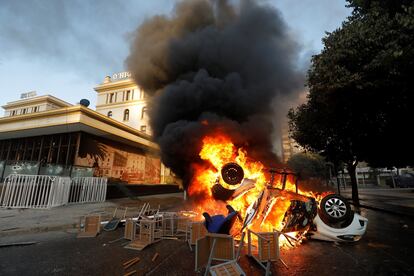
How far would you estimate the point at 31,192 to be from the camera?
1038cm

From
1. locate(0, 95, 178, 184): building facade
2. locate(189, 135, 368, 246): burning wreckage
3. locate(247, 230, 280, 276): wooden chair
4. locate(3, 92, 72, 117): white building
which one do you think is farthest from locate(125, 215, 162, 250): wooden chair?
locate(3, 92, 72, 117): white building

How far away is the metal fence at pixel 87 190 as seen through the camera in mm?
12203

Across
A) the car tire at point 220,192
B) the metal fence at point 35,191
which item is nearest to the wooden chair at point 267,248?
the car tire at point 220,192

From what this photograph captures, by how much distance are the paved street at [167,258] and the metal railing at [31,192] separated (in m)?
5.29

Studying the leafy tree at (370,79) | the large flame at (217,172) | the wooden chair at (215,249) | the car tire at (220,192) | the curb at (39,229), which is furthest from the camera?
the large flame at (217,172)

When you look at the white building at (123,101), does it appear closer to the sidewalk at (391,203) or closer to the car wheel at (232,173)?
the car wheel at (232,173)

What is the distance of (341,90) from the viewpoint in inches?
308

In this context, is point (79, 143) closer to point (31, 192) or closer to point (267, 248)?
point (31, 192)

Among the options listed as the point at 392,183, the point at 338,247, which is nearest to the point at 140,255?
the point at 338,247

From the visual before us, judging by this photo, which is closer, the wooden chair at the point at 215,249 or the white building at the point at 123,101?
the wooden chair at the point at 215,249

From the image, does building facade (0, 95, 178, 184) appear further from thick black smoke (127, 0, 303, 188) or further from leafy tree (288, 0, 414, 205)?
leafy tree (288, 0, 414, 205)

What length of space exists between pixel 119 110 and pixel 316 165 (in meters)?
30.6

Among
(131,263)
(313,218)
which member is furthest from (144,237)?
(313,218)

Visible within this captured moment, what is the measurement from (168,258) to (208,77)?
22.7 ft
